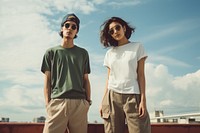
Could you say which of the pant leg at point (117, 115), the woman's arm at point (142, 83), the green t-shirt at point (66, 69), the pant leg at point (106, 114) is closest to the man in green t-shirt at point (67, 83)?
the green t-shirt at point (66, 69)

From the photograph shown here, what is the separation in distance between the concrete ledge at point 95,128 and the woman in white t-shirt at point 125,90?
0.55 m

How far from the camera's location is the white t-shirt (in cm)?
301

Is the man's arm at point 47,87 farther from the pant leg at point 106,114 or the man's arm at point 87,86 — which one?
the pant leg at point 106,114

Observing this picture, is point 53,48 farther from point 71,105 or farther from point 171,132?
point 171,132

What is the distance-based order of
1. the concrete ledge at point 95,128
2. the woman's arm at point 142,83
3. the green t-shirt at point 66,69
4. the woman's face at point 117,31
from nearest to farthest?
the woman's arm at point 142,83 → the green t-shirt at point 66,69 → the woman's face at point 117,31 → the concrete ledge at point 95,128

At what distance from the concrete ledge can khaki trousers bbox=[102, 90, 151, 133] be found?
1.74ft

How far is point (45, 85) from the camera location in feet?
10.0

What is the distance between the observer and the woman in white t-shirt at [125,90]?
2902 mm

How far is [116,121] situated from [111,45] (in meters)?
1.05

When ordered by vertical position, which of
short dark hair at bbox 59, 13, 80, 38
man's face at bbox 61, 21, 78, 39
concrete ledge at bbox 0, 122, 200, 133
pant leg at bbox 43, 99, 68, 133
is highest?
short dark hair at bbox 59, 13, 80, 38

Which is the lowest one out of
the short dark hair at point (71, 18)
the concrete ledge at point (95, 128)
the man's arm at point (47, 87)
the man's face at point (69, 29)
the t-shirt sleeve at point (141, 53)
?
the concrete ledge at point (95, 128)

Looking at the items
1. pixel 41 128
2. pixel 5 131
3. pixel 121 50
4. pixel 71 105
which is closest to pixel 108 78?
pixel 121 50

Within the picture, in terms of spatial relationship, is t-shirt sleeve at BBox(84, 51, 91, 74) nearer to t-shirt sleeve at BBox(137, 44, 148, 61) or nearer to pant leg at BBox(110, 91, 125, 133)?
pant leg at BBox(110, 91, 125, 133)

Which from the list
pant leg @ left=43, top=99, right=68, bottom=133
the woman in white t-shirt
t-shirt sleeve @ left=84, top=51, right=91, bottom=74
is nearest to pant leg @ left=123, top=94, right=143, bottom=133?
the woman in white t-shirt
